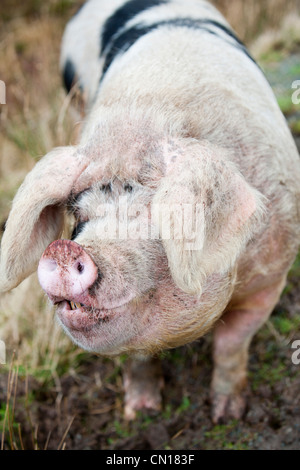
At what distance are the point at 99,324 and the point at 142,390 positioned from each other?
4.49ft

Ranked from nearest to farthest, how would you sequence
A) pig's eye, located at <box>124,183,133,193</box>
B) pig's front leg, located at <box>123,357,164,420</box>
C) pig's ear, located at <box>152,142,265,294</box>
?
1. pig's ear, located at <box>152,142,265,294</box>
2. pig's eye, located at <box>124,183,133,193</box>
3. pig's front leg, located at <box>123,357,164,420</box>

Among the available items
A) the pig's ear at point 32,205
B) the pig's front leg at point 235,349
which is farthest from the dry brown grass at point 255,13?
the pig's ear at point 32,205

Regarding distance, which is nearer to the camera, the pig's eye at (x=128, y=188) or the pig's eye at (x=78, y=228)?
the pig's eye at (x=128, y=188)

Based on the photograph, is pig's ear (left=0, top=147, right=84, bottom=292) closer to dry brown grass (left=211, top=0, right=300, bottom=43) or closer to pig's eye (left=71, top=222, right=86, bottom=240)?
pig's eye (left=71, top=222, right=86, bottom=240)

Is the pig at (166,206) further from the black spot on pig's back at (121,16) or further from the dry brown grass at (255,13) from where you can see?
the dry brown grass at (255,13)

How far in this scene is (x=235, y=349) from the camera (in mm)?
2768

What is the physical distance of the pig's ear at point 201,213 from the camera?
160cm

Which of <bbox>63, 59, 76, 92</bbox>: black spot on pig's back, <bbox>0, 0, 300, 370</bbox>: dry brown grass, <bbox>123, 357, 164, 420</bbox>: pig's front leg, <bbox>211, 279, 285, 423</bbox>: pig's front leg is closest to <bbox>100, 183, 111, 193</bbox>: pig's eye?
<bbox>0, 0, 300, 370</bbox>: dry brown grass

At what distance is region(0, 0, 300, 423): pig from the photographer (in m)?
1.67

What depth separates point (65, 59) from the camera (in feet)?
14.2

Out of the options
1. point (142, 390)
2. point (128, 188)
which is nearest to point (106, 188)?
point (128, 188)

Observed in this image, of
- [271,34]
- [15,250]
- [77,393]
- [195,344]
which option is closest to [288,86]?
[271,34]

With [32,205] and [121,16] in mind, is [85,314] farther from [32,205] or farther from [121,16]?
[121,16]

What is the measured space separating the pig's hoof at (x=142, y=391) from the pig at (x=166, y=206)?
52 cm
